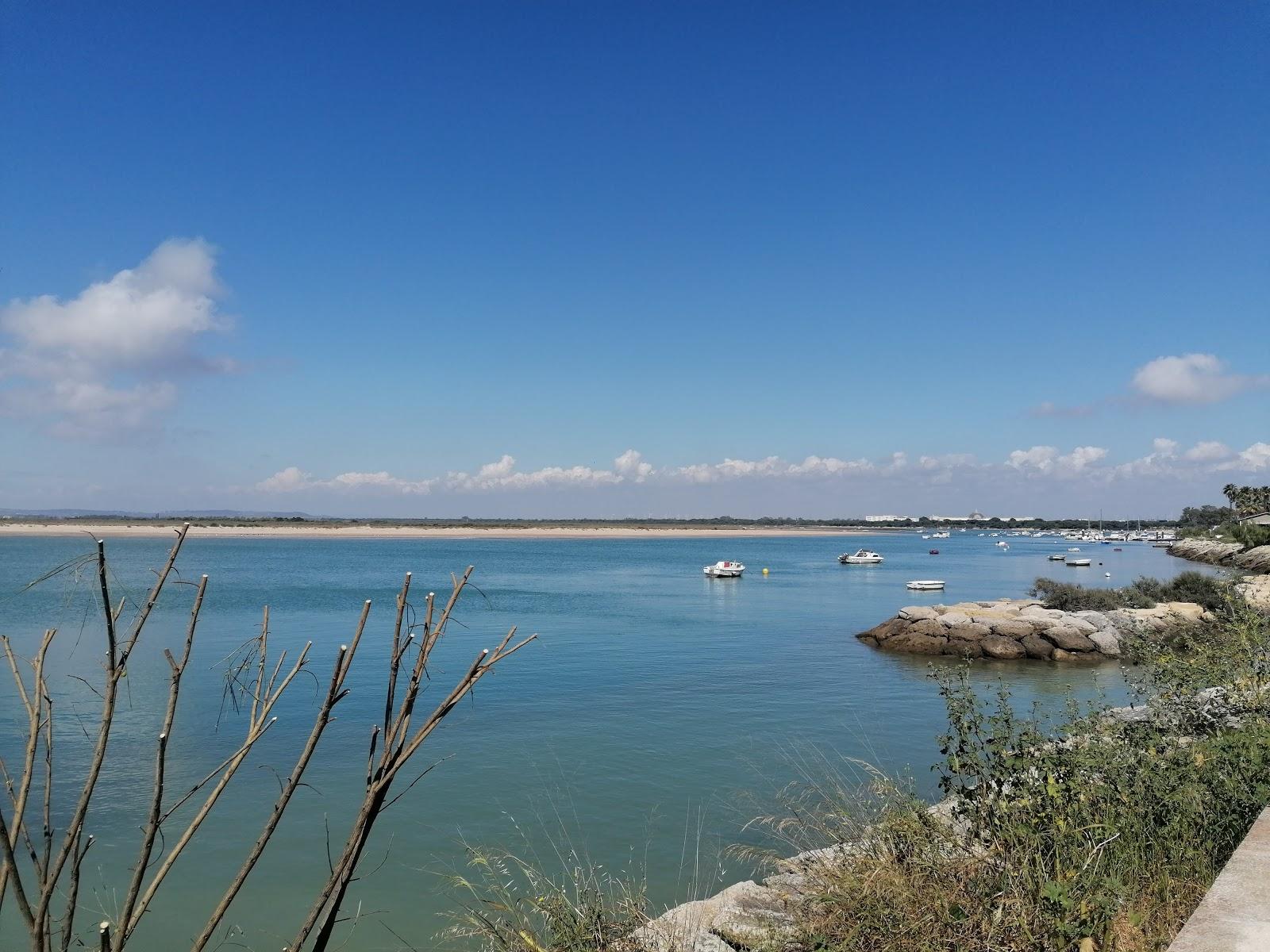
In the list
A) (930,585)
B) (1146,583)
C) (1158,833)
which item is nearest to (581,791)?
(1158,833)

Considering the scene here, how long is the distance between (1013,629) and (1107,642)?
3.03 m

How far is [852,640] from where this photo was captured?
1297 inches

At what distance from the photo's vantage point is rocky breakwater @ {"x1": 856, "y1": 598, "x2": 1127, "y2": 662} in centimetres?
2883

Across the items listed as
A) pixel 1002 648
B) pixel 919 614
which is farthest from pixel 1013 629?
pixel 919 614

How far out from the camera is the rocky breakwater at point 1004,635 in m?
28.8

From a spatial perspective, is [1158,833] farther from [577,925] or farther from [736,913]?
[577,925]

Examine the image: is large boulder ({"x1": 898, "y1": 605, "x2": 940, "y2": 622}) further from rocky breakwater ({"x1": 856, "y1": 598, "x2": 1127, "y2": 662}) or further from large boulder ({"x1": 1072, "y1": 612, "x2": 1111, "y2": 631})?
large boulder ({"x1": 1072, "y1": 612, "x2": 1111, "y2": 631})

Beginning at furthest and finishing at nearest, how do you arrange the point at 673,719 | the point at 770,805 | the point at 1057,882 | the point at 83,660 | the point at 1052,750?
the point at 83,660, the point at 673,719, the point at 770,805, the point at 1052,750, the point at 1057,882

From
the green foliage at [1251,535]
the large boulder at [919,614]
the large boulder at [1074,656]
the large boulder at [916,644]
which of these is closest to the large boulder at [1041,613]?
the large boulder at [1074,656]

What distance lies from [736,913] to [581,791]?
6054 mm

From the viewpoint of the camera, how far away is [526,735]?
16750 millimetres

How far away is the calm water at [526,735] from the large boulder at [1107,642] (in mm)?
2735

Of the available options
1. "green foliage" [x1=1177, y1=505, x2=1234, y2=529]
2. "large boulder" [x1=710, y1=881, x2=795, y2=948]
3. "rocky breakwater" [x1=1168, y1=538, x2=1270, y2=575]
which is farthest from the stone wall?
"green foliage" [x1=1177, y1=505, x2=1234, y2=529]

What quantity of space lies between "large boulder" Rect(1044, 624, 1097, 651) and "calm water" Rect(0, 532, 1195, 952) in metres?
2.26
